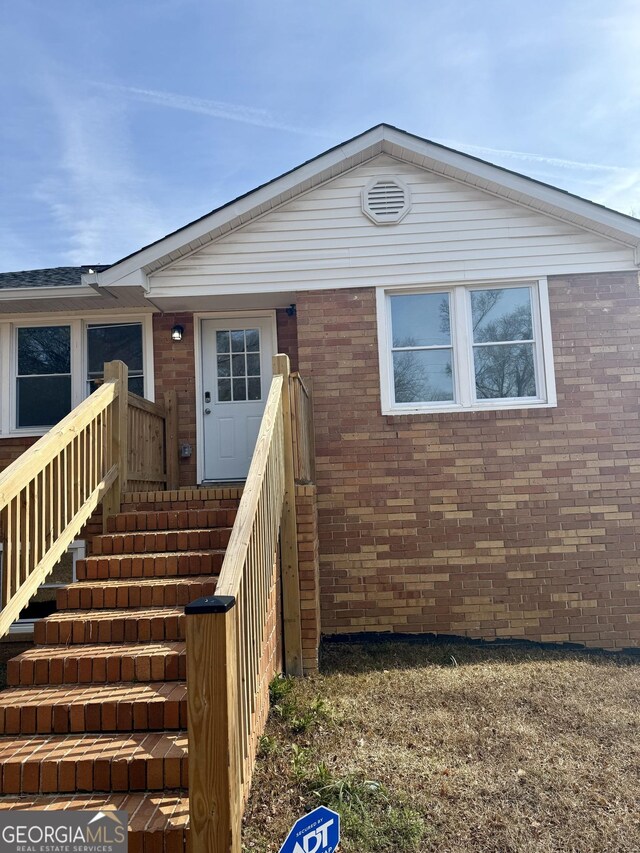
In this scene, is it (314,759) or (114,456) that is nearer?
Answer: (314,759)

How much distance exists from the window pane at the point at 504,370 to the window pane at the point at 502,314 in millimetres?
140

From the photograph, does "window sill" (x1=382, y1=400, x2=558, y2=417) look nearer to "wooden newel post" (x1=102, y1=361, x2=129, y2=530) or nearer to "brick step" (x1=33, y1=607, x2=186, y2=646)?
"wooden newel post" (x1=102, y1=361, x2=129, y2=530)

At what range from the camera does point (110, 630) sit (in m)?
3.77

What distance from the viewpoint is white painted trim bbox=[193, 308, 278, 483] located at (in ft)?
22.7

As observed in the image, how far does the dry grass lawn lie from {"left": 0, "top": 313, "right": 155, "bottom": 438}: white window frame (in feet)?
15.2

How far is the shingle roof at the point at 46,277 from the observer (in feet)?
22.2

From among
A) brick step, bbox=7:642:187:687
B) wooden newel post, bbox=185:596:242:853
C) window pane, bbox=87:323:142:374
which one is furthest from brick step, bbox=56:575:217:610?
window pane, bbox=87:323:142:374

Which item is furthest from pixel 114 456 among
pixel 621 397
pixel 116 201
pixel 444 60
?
pixel 116 201

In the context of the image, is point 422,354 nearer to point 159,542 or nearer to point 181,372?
point 181,372

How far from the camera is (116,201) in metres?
19.3

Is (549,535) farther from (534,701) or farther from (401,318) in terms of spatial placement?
(401,318)

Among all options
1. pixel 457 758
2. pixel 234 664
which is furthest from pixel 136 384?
pixel 457 758

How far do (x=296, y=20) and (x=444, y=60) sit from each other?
211 centimetres

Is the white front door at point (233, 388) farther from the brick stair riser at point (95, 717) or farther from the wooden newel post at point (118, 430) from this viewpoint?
the brick stair riser at point (95, 717)
